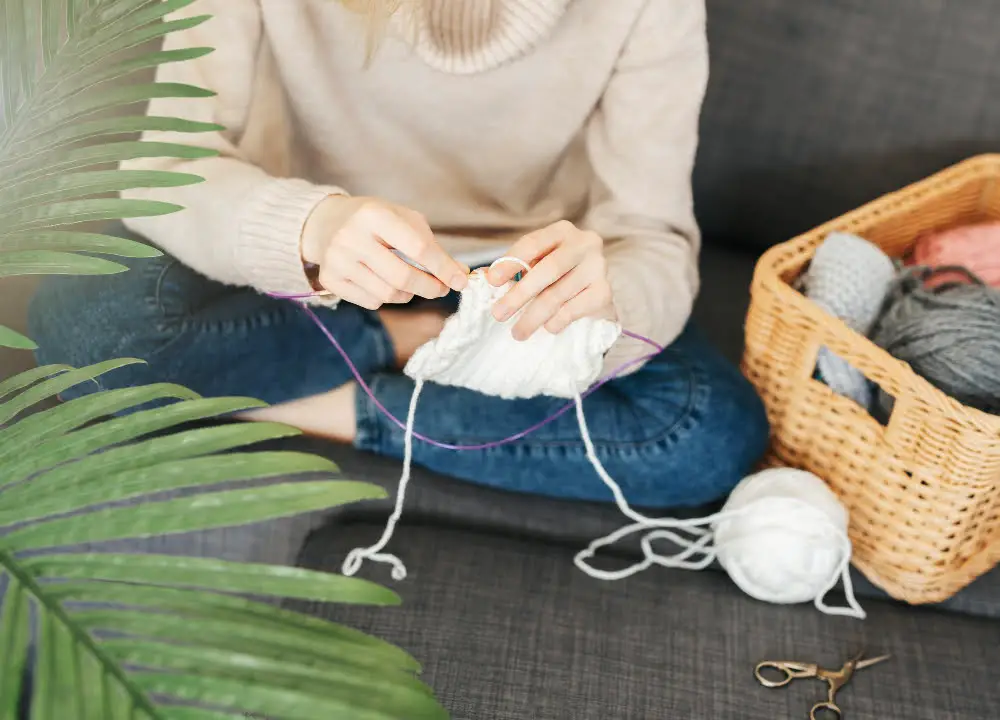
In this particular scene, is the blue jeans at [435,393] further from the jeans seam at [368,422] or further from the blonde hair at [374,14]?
the blonde hair at [374,14]

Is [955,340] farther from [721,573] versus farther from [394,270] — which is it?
[394,270]

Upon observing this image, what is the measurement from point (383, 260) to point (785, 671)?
48 centimetres

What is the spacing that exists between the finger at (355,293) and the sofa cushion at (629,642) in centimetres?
28

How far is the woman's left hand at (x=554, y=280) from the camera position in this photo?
23.4 inches

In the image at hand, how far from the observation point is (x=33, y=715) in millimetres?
283

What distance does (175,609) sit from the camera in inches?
12.3

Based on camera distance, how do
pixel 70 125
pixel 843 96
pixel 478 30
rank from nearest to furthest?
pixel 70 125 → pixel 478 30 → pixel 843 96

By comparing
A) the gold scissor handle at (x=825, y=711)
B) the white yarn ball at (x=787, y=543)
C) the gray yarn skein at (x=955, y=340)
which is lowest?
the gold scissor handle at (x=825, y=711)

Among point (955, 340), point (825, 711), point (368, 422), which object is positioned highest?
point (955, 340)

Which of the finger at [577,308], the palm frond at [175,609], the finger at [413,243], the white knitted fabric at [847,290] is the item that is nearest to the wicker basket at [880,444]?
the white knitted fabric at [847,290]

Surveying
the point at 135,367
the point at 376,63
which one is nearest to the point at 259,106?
the point at 376,63

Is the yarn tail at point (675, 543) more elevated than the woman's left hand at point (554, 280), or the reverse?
the woman's left hand at point (554, 280)

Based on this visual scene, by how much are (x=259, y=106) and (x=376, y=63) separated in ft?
0.39

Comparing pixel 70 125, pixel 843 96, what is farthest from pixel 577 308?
pixel 843 96
